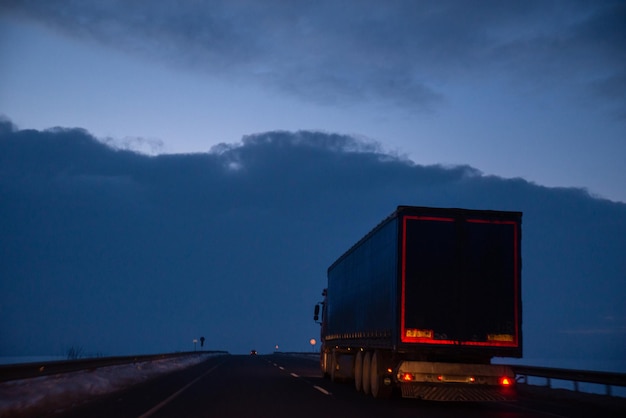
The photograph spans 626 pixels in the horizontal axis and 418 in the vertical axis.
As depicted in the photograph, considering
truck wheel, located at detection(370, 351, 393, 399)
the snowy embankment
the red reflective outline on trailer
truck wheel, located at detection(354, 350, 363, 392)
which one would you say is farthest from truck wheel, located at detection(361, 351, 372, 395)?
the snowy embankment

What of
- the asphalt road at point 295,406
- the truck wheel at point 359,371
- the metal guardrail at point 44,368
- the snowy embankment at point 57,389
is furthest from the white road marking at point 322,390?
the metal guardrail at point 44,368

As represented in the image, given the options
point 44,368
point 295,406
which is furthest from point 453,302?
point 44,368

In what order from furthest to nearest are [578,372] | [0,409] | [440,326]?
[578,372] < [440,326] < [0,409]

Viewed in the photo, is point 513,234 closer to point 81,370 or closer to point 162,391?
point 162,391

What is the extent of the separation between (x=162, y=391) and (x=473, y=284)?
975cm

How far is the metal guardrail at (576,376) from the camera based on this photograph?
17344 mm

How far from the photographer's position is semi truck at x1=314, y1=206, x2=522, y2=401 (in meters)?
16.1

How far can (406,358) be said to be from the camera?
1680cm

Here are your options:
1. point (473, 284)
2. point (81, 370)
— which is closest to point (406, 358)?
point (473, 284)

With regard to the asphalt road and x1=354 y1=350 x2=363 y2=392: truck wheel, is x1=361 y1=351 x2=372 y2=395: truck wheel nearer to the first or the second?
the asphalt road

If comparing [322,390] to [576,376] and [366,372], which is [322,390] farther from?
[576,376]

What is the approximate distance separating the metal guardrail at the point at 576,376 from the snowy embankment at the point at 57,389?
11.5 m

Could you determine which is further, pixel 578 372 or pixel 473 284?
pixel 578 372

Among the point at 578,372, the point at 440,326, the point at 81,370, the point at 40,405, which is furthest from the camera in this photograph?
the point at 81,370
